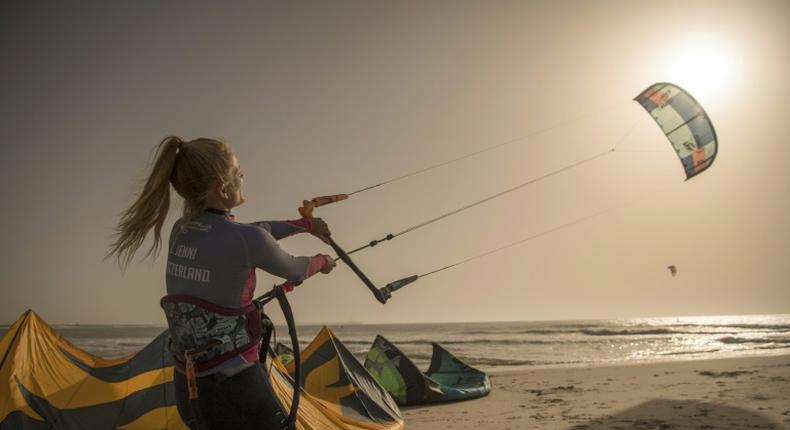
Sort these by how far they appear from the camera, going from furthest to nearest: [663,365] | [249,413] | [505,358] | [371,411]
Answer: [505,358], [663,365], [371,411], [249,413]

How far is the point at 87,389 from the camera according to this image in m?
5.42

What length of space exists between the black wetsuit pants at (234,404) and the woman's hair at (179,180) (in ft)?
2.22

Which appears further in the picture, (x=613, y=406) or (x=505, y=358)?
(x=505, y=358)

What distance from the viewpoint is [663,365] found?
503 inches

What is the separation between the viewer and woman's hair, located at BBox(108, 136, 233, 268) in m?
2.25

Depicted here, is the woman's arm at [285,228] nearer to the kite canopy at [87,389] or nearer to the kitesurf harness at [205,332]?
the kitesurf harness at [205,332]

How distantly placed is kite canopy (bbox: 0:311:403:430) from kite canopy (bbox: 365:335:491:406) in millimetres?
2864

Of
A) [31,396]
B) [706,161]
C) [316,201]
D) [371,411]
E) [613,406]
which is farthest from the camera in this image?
[706,161]

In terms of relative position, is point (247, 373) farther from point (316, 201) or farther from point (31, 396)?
point (31, 396)

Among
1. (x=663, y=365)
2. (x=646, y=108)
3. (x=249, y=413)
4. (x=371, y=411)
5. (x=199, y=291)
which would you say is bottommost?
(x=663, y=365)

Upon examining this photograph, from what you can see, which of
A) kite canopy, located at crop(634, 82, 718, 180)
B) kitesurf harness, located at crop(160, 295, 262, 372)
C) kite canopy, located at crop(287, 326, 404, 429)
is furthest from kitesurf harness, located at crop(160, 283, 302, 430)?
kite canopy, located at crop(634, 82, 718, 180)

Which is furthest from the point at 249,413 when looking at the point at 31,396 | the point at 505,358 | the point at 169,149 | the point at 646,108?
the point at 505,358

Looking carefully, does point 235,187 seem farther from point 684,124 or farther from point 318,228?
point 684,124

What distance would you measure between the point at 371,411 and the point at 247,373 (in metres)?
4.61
